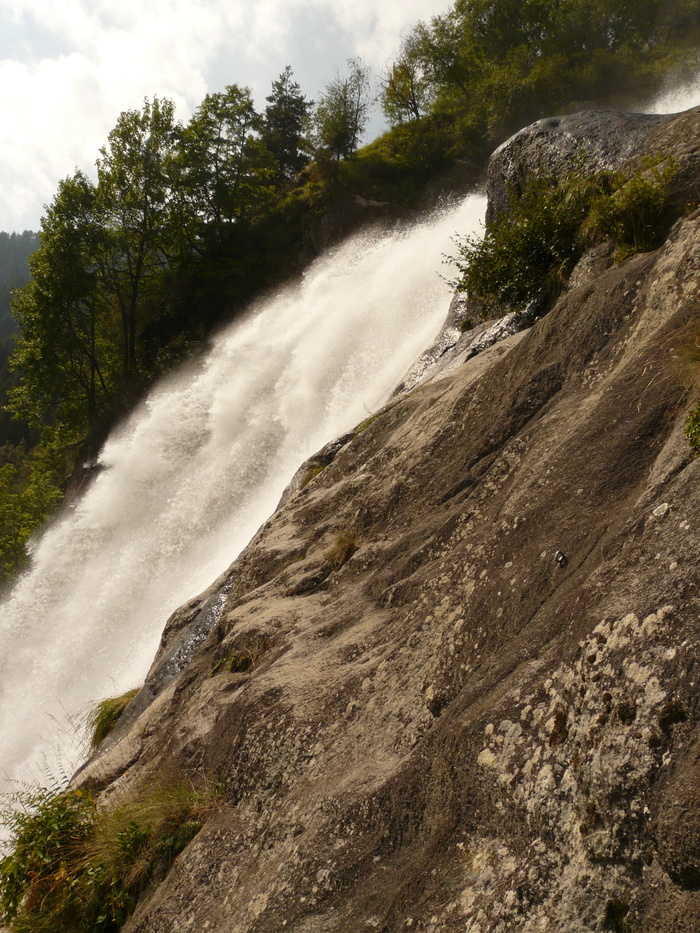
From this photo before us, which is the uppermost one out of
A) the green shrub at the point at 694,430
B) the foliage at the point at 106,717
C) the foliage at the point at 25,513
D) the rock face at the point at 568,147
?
the foliage at the point at 25,513

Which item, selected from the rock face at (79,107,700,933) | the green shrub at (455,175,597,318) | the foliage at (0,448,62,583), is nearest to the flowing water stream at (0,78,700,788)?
the green shrub at (455,175,597,318)

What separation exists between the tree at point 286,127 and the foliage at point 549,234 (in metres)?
38.8

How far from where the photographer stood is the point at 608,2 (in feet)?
118

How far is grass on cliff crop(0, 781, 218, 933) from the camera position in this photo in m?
4.77

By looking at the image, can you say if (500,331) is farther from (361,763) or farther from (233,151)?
(233,151)

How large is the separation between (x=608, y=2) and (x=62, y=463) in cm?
3939

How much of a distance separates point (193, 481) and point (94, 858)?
42.6ft

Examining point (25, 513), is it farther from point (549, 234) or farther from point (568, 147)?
point (549, 234)

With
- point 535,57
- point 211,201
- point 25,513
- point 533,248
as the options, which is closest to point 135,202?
point 211,201

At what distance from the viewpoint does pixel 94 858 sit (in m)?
5.05

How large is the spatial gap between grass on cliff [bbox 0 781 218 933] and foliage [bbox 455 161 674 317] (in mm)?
6303

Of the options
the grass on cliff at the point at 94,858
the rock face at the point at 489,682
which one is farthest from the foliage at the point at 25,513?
the rock face at the point at 489,682

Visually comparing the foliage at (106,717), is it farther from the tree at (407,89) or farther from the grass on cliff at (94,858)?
the tree at (407,89)

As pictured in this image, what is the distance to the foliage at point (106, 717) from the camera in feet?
30.7
